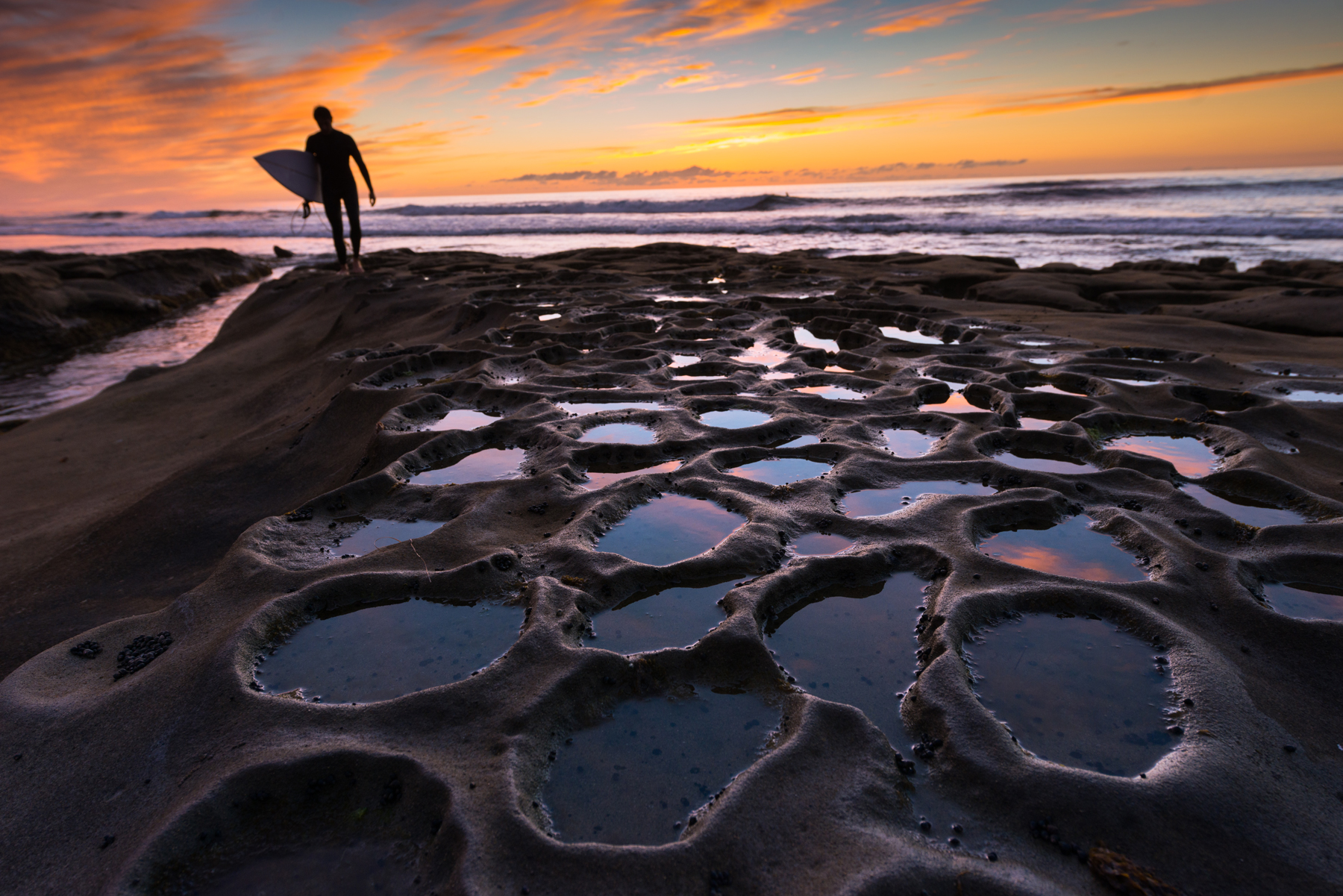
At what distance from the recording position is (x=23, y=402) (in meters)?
5.80

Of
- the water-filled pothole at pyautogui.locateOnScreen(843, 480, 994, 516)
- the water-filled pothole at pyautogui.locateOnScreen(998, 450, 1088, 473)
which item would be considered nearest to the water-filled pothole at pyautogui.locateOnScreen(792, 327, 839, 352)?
the water-filled pothole at pyautogui.locateOnScreen(998, 450, 1088, 473)

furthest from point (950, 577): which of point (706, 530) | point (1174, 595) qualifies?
point (706, 530)

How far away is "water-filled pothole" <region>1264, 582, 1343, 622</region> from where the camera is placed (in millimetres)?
1825

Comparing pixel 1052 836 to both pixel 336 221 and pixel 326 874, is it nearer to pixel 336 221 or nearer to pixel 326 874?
pixel 326 874

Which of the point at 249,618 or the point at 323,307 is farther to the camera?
the point at 323,307

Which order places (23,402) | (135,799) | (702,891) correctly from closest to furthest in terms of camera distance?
(702,891) → (135,799) → (23,402)

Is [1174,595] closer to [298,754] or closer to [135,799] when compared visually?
[298,754]

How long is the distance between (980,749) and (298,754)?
137 cm

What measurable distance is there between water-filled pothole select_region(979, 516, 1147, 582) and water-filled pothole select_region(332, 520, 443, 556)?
189cm

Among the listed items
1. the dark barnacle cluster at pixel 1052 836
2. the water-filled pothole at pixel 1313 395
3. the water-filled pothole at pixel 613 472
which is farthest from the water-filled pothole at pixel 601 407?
the water-filled pothole at pixel 1313 395

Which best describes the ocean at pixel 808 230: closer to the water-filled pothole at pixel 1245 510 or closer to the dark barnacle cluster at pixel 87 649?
the dark barnacle cluster at pixel 87 649

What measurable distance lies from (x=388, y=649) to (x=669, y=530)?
0.96 m

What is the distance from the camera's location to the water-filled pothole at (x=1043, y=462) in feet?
9.09

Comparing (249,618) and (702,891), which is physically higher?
(249,618)
